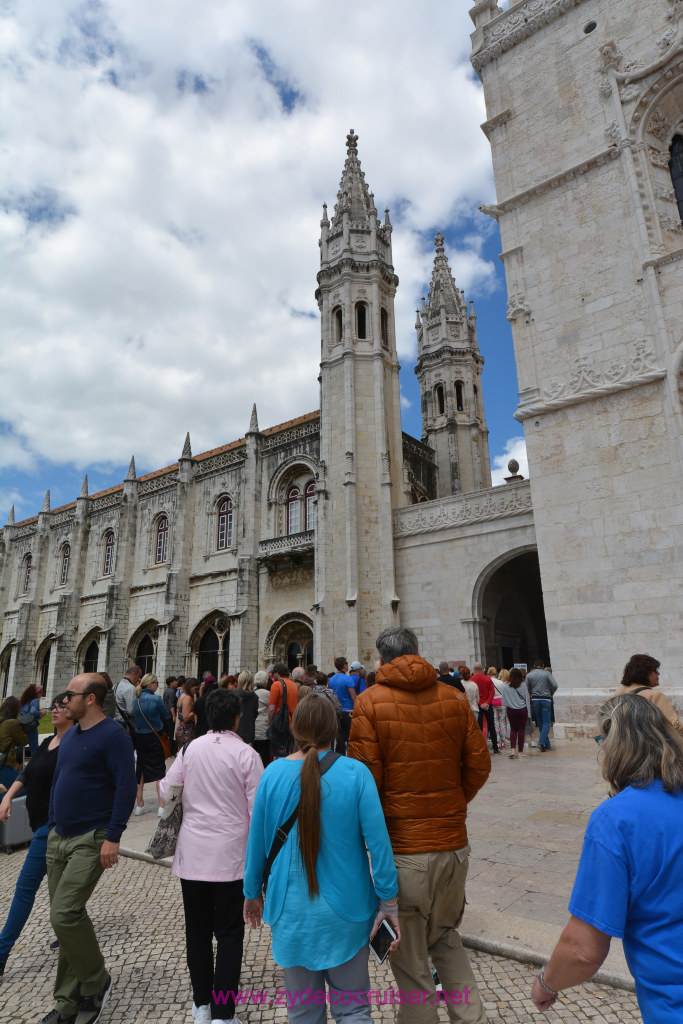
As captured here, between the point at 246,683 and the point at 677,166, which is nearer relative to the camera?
the point at 246,683

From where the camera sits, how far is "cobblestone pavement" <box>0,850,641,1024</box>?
3.04 meters

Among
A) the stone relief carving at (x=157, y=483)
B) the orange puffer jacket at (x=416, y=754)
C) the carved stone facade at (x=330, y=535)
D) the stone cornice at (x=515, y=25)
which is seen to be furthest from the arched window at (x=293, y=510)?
the orange puffer jacket at (x=416, y=754)

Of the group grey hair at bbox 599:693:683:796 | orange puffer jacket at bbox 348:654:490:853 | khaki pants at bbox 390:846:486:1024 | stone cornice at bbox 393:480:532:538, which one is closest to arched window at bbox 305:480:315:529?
stone cornice at bbox 393:480:532:538

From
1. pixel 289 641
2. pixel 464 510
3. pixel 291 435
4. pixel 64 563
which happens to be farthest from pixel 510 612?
pixel 64 563

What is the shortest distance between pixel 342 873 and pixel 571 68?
58.5 ft

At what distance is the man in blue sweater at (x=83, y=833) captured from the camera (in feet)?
10.3

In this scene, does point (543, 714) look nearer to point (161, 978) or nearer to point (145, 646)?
point (161, 978)

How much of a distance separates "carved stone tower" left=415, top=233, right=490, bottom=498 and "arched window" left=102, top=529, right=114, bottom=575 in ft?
56.6

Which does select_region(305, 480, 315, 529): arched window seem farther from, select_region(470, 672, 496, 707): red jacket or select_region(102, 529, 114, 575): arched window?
select_region(102, 529, 114, 575): arched window

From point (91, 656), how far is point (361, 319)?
853 inches

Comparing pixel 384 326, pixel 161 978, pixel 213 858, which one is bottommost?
pixel 161 978

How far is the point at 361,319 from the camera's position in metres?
21.0

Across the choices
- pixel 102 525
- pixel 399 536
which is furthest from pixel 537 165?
pixel 102 525

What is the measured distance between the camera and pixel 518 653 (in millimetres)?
18766
